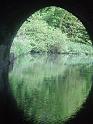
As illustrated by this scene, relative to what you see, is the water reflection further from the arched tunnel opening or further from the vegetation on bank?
the vegetation on bank

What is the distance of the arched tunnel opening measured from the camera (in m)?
10.6

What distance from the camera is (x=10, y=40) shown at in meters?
24.6

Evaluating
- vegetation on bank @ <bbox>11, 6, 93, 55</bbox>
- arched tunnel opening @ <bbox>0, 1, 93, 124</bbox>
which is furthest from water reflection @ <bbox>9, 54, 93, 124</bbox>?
vegetation on bank @ <bbox>11, 6, 93, 55</bbox>

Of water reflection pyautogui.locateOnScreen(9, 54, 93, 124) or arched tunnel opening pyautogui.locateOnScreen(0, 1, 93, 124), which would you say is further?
water reflection pyautogui.locateOnScreen(9, 54, 93, 124)

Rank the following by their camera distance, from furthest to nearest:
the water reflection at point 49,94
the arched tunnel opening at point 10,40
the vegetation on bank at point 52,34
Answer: the vegetation on bank at point 52,34 < the water reflection at point 49,94 < the arched tunnel opening at point 10,40

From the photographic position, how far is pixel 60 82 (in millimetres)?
18000

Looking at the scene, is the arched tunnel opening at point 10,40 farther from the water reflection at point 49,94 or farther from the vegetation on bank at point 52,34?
the vegetation on bank at point 52,34

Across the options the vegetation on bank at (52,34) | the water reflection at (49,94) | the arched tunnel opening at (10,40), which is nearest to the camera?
the arched tunnel opening at (10,40)

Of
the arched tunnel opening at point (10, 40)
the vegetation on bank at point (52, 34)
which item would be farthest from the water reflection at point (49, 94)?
the vegetation on bank at point (52, 34)

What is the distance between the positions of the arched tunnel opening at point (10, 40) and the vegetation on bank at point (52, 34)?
12.3m

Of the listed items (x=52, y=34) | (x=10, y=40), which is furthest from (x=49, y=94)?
(x=52, y=34)

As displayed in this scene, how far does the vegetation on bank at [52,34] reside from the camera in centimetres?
4078

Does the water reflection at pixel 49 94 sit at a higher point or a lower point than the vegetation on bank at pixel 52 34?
lower

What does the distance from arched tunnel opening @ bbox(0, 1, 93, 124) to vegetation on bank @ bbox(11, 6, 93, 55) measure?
12302mm
